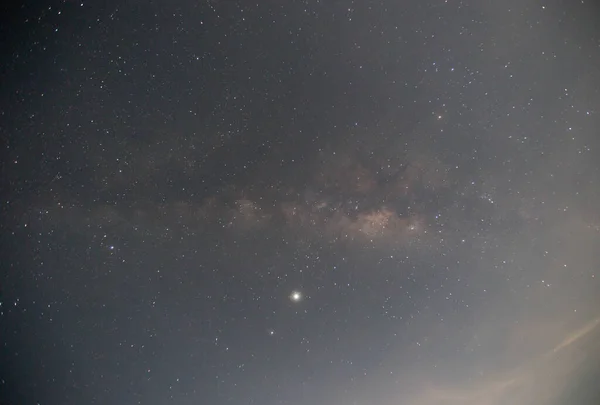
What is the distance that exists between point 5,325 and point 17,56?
297 centimetres

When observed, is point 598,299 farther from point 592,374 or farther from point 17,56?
point 592,374

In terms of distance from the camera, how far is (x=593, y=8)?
3.27 m

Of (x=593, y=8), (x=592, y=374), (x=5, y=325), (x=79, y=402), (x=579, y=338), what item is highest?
(x=593, y=8)

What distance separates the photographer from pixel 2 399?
354cm

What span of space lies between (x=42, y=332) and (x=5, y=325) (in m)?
1.47

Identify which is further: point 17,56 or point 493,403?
point 493,403

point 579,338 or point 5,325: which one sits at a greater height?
point 5,325

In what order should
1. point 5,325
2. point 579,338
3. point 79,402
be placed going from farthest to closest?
point 579,338 < point 79,402 < point 5,325

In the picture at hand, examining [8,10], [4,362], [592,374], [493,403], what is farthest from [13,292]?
[592,374]

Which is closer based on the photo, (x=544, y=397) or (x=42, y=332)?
(x=42, y=332)

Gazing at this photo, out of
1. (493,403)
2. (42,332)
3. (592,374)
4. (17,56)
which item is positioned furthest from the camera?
(592,374)

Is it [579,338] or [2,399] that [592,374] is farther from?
[2,399]

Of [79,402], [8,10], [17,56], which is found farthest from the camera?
[79,402]

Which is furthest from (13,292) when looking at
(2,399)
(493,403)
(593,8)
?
(493,403)
